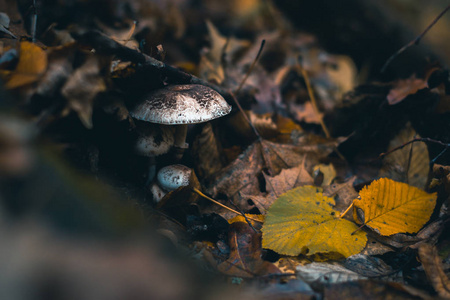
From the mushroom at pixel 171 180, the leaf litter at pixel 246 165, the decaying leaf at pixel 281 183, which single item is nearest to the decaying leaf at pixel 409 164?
the leaf litter at pixel 246 165

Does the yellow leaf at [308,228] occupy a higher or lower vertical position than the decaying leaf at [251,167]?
higher

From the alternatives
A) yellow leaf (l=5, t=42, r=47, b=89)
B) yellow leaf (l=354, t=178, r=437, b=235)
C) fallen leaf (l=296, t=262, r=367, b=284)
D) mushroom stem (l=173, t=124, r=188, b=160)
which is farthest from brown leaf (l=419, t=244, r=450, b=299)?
yellow leaf (l=5, t=42, r=47, b=89)

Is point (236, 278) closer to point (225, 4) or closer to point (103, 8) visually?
point (103, 8)

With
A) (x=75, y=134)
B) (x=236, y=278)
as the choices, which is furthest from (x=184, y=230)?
(x=75, y=134)

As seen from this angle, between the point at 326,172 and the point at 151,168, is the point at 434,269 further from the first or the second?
the point at 151,168

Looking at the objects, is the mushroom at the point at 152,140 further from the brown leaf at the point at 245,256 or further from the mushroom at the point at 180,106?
the brown leaf at the point at 245,256

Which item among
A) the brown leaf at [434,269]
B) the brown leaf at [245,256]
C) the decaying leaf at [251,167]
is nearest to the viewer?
the brown leaf at [434,269]

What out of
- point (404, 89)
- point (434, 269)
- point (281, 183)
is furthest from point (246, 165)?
point (404, 89)

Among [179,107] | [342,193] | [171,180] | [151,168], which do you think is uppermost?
[179,107]
